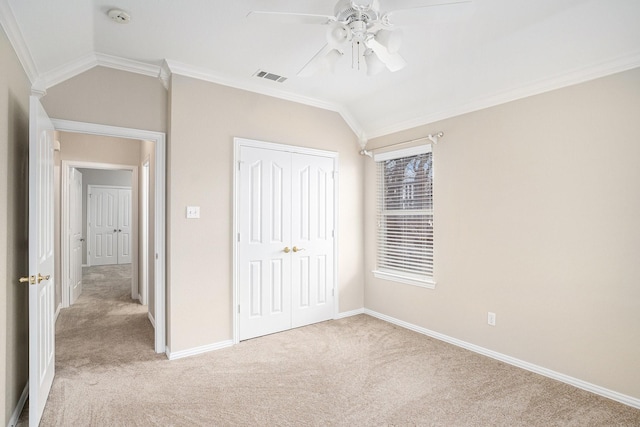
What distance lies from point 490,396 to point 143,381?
8.63 ft

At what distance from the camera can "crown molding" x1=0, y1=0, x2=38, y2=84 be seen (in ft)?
6.00

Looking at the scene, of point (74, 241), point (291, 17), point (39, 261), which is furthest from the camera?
point (74, 241)

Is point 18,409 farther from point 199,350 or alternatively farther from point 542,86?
point 542,86

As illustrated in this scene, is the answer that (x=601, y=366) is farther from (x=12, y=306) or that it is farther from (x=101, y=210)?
(x=101, y=210)

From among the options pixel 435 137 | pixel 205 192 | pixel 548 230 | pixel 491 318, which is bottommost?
pixel 491 318

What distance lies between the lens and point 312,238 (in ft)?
13.4

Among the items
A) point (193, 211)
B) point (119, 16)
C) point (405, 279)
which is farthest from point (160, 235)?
point (405, 279)

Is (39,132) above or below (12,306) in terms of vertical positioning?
above

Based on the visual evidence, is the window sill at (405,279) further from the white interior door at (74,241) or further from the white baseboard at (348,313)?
the white interior door at (74,241)

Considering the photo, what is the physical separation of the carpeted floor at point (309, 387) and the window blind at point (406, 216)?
2.73ft

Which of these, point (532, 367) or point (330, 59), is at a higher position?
point (330, 59)

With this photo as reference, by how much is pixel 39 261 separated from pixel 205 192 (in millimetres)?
1430

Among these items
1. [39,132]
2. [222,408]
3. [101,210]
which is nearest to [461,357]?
[222,408]

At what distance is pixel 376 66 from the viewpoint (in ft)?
7.37
